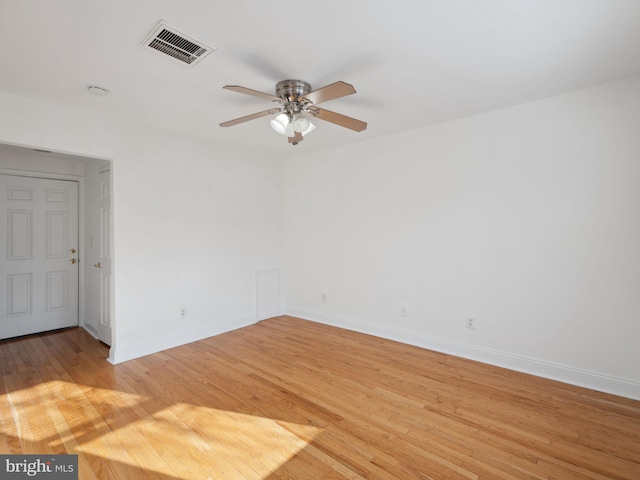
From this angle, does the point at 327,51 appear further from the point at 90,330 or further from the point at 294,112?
the point at 90,330

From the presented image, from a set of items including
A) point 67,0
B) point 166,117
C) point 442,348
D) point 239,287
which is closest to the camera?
point 67,0

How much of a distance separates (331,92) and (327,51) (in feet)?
0.85

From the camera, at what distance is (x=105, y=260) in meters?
3.60

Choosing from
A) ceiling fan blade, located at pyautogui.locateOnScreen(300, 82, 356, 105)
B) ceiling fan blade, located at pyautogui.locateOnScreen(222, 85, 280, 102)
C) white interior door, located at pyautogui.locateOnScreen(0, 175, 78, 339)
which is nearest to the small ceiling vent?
ceiling fan blade, located at pyautogui.locateOnScreen(222, 85, 280, 102)

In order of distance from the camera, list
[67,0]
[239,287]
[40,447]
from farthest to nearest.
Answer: [239,287] → [40,447] → [67,0]

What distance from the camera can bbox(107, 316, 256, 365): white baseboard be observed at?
326 centimetres

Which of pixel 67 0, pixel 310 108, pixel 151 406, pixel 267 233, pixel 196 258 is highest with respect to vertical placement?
pixel 67 0

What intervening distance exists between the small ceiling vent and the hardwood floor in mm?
2479

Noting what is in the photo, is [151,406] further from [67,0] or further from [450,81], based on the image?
[450,81]

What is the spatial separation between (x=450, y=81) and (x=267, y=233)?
10.5 ft

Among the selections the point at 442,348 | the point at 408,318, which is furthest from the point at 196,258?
the point at 442,348

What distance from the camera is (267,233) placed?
4844 mm

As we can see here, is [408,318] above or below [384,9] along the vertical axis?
below

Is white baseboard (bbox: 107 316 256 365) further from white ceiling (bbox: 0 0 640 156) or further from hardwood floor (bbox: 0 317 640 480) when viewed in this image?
white ceiling (bbox: 0 0 640 156)
